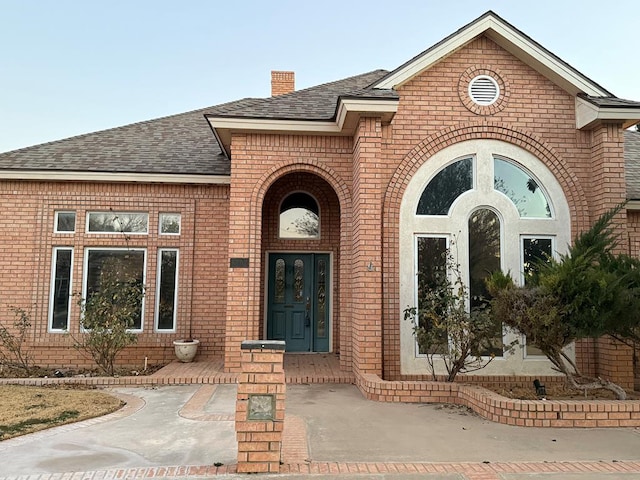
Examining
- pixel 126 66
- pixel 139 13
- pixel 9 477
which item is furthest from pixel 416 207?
pixel 126 66


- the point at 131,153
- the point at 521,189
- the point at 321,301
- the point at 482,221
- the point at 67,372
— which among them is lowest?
the point at 67,372

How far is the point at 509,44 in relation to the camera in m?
7.75

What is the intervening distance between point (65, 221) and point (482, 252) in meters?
8.38

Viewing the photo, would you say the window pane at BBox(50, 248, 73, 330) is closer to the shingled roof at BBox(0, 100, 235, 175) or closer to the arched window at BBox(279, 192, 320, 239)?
the shingled roof at BBox(0, 100, 235, 175)

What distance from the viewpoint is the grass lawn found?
5.18 meters

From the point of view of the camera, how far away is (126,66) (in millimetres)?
18844

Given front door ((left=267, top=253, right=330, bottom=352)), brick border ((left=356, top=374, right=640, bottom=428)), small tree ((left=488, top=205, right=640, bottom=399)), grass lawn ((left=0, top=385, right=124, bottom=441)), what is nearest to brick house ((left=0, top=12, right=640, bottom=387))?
front door ((left=267, top=253, right=330, bottom=352))

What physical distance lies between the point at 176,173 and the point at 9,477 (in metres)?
6.57

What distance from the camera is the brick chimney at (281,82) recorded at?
13.7m

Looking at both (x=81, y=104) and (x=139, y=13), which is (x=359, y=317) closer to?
(x=139, y=13)

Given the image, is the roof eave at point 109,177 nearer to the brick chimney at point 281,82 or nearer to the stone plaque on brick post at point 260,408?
the brick chimney at point 281,82

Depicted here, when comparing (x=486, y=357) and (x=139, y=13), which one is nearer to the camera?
(x=486, y=357)

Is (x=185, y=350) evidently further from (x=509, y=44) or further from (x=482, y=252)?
(x=509, y=44)

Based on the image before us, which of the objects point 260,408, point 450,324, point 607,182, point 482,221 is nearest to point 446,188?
point 482,221
